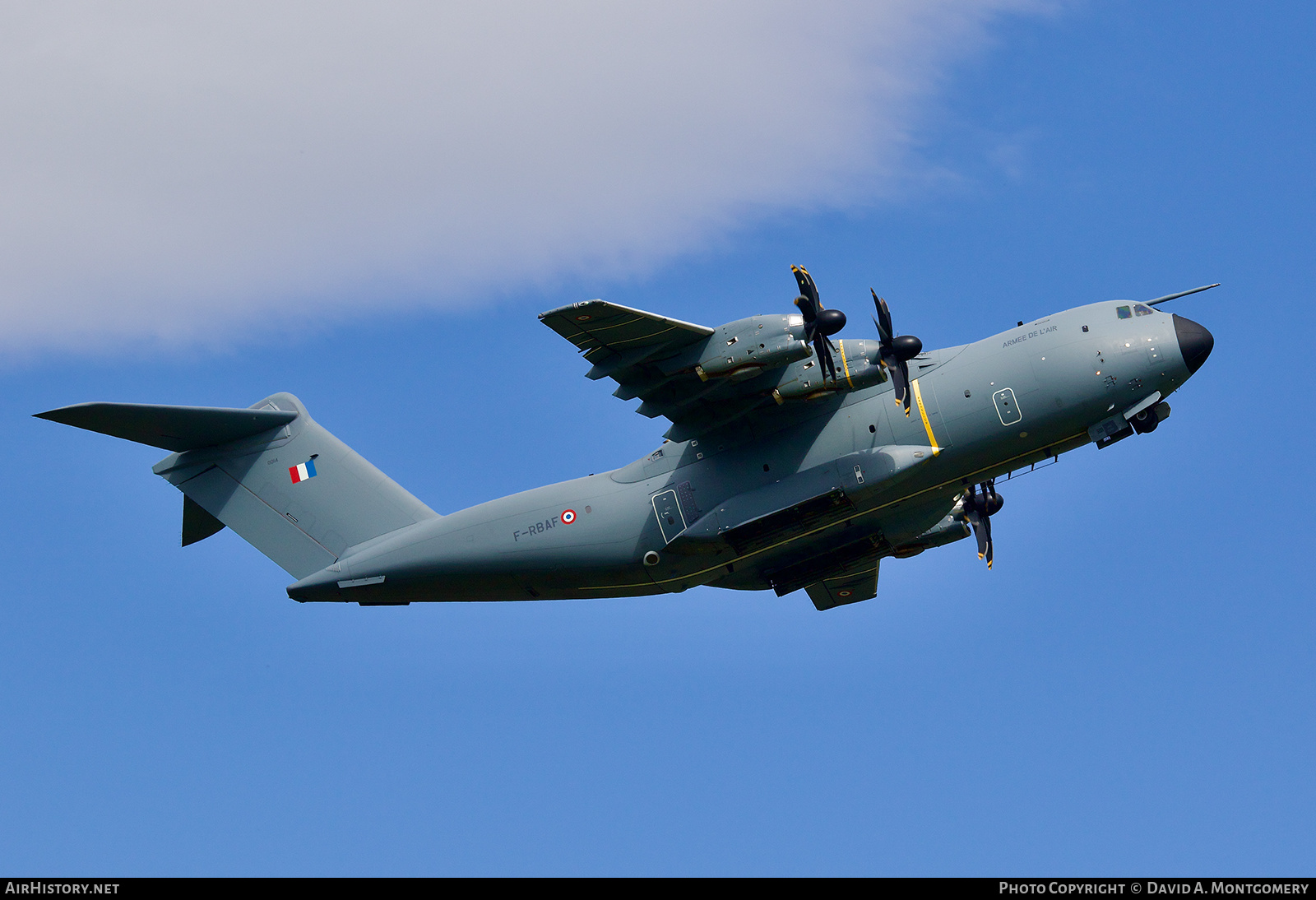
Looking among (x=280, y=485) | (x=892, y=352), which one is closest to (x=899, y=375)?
(x=892, y=352)

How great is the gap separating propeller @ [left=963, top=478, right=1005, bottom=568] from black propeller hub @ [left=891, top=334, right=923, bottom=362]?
537cm

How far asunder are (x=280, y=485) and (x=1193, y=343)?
15148mm

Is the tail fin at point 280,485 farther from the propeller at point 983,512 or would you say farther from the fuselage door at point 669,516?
the propeller at point 983,512

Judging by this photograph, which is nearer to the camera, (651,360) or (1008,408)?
(651,360)

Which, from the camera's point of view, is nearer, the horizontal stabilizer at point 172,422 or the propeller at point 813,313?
the propeller at point 813,313

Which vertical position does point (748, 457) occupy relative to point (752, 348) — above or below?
below

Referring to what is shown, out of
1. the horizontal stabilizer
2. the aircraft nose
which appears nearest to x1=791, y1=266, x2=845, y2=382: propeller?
the aircraft nose

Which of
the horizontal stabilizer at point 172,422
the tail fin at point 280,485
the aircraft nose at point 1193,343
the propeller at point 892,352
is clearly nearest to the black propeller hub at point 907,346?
the propeller at point 892,352

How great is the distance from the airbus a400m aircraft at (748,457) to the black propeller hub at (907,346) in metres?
0.02

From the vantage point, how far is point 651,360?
17.5m

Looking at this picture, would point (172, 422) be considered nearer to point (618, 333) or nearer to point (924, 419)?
point (618, 333)

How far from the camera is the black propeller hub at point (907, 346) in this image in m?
17.0

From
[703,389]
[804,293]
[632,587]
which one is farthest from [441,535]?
[804,293]

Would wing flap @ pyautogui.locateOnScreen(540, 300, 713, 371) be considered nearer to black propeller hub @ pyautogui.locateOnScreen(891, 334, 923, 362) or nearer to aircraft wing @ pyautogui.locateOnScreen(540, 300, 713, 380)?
aircraft wing @ pyautogui.locateOnScreen(540, 300, 713, 380)
